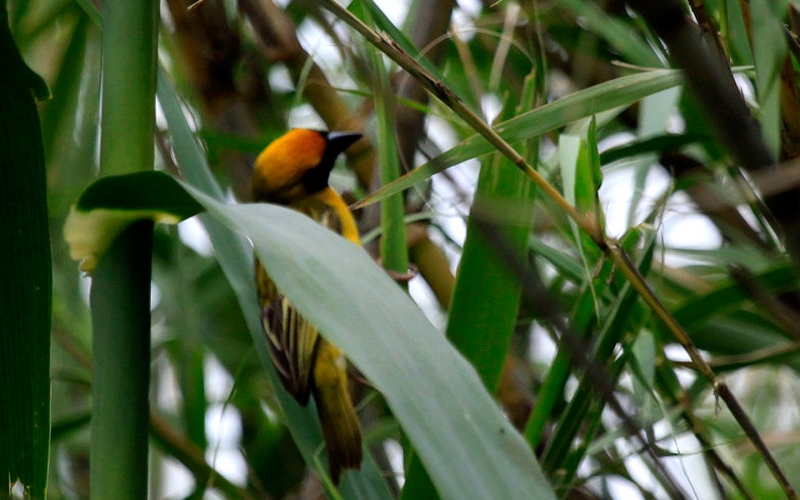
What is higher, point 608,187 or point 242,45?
point 242,45

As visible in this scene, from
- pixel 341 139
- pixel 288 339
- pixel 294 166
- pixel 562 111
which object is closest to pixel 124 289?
pixel 562 111

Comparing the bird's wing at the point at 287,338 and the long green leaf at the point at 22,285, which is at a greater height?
the long green leaf at the point at 22,285

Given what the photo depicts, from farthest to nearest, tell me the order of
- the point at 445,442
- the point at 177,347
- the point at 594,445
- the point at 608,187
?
the point at 177,347
the point at 608,187
the point at 594,445
the point at 445,442

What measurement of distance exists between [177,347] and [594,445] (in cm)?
106

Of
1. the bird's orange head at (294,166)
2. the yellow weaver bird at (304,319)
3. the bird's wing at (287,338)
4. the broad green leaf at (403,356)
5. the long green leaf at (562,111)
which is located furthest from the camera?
the bird's orange head at (294,166)

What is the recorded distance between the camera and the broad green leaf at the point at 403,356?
0.54 m

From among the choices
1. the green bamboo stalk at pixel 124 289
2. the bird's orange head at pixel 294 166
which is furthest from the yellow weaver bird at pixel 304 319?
the green bamboo stalk at pixel 124 289

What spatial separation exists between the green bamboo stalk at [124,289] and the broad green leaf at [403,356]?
120mm

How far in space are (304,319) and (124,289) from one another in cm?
57

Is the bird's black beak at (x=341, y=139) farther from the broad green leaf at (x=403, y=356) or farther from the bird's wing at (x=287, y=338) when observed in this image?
the broad green leaf at (x=403, y=356)

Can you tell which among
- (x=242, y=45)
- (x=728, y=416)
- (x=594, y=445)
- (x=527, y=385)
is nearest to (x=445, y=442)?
(x=594, y=445)

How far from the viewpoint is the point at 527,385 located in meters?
1.77

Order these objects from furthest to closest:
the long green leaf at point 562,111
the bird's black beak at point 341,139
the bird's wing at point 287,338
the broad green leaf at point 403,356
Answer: the bird's black beak at point 341,139, the bird's wing at point 287,338, the long green leaf at point 562,111, the broad green leaf at point 403,356

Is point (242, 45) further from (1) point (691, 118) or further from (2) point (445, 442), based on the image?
(2) point (445, 442)
